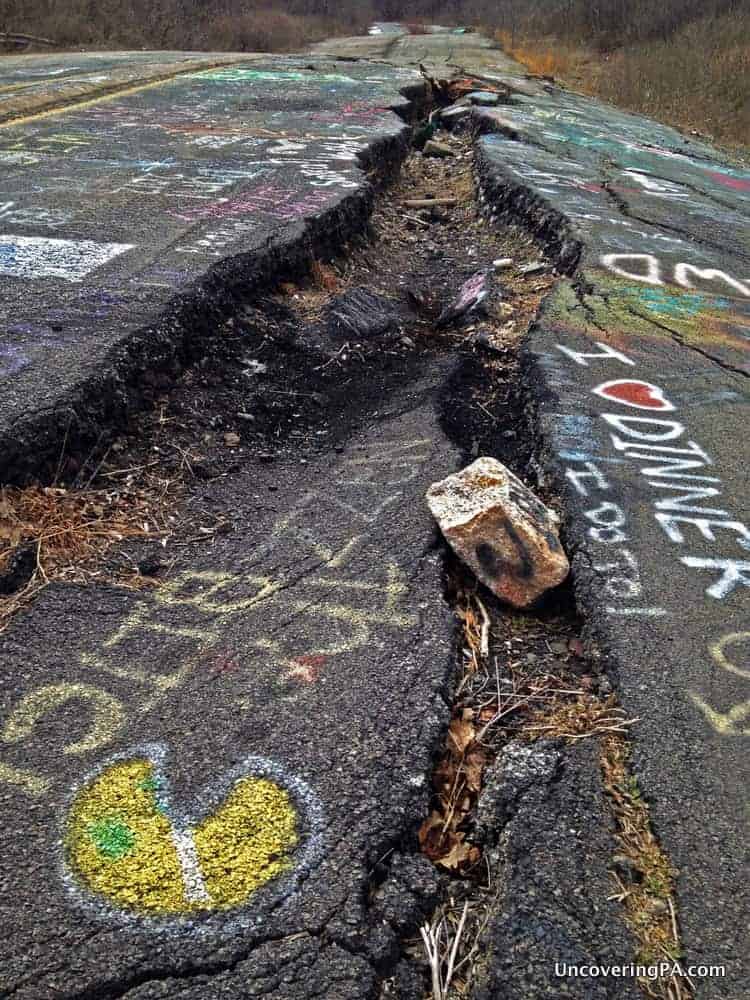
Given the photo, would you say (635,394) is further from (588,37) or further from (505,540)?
(588,37)

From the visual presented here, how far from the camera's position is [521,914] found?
1.53 m

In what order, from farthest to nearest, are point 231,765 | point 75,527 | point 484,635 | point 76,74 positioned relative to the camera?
point 76,74 → point 75,527 → point 484,635 → point 231,765

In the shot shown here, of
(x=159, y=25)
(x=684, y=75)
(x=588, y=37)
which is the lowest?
(x=684, y=75)

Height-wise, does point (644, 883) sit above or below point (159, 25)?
below

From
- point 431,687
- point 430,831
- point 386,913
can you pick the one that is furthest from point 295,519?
point 386,913

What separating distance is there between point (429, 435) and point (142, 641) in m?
1.47

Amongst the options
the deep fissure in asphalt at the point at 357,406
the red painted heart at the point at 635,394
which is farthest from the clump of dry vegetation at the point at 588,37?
the red painted heart at the point at 635,394

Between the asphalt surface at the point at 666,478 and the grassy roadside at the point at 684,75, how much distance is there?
27.4 ft

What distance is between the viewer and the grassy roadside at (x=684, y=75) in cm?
1388

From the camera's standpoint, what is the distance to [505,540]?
2.39 meters

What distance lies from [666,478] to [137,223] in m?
3.21

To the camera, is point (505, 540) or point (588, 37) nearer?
point (505, 540)
